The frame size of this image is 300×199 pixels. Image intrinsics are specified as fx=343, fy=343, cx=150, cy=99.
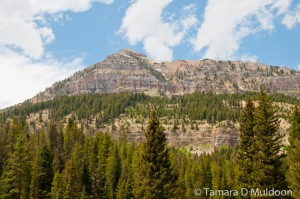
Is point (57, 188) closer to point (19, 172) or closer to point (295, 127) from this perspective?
point (19, 172)

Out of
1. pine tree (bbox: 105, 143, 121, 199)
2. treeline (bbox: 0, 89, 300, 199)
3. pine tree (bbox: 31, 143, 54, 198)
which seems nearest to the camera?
treeline (bbox: 0, 89, 300, 199)

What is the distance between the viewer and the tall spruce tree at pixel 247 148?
139 ft

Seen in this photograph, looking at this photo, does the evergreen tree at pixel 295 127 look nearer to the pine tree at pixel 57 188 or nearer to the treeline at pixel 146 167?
the treeline at pixel 146 167

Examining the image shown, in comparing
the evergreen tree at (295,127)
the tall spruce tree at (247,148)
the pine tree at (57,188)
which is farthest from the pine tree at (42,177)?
the evergreen tree at (295,127)

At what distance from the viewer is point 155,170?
41.0 meters

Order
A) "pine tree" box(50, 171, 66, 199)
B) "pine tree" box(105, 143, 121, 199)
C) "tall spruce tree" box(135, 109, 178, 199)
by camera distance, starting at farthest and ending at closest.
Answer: "pine tree" box(105, 143, 121, 199)
"pine tree" box(50, 171, 66, 199)
"tall spruce tree" box(135, 109, 178, 199)

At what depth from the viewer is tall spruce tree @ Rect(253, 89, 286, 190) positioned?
39156mm

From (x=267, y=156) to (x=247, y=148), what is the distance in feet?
13.5

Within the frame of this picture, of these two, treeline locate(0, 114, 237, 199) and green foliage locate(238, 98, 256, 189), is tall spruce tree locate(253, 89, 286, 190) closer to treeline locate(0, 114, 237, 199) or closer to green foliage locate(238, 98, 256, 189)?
green foliage locate(238, 98, 256, 189)

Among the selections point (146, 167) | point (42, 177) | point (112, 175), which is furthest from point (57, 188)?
point (146, 167)

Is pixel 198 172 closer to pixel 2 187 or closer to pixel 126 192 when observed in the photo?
pixel 126 192

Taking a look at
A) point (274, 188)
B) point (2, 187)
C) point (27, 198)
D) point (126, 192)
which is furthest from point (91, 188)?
point (274, 188)

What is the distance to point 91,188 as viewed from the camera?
93.2m

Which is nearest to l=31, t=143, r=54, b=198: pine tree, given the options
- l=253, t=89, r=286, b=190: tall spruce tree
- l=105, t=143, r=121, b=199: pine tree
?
l=105, t=143, r=121, b=199: pine tree
